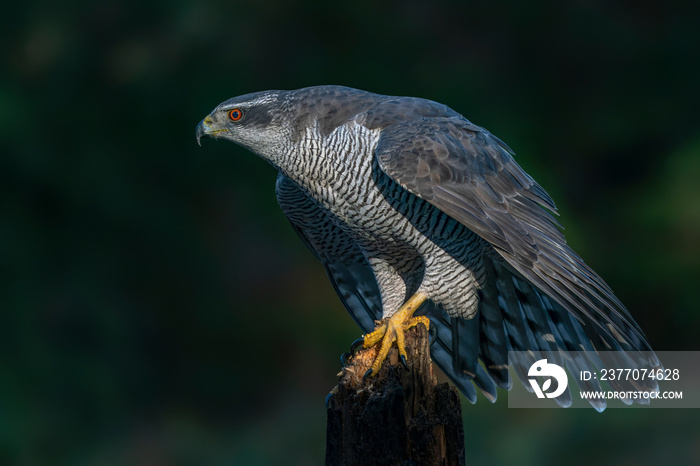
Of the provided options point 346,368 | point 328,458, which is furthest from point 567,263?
point 328,458

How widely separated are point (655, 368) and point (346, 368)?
4.04 ft

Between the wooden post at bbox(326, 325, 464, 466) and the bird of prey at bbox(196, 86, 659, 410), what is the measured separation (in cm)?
16

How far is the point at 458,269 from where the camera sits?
2.69m

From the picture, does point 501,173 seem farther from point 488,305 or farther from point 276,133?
point 276,133

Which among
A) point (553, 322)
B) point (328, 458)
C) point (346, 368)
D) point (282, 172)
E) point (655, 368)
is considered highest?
point (282, 172)

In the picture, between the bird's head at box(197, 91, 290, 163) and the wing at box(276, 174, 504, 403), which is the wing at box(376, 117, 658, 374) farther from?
the wing at box(276, 174, 504, 403)

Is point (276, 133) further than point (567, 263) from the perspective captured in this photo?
Yes

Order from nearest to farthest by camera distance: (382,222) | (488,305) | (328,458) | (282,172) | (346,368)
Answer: (328,458) → (346,368) → (382,222) → (282,172) → (488,305)

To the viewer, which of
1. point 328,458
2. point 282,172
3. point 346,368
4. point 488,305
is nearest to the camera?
point 328,458

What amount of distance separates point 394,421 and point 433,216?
785 mm

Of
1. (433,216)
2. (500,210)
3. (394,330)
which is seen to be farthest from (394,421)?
(500,210)

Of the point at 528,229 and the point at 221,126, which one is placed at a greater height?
the point at 221,126

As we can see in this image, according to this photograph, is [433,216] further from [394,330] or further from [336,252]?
[336,252]

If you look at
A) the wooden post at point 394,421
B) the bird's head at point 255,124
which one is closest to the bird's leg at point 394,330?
the wooden post at point 394,421
